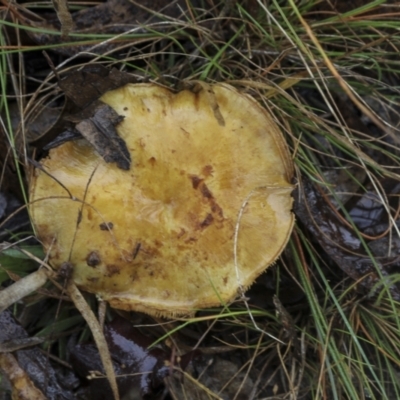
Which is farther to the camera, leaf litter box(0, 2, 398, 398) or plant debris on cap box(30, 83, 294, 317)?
leaf litter box(0, 2, 398, 398)

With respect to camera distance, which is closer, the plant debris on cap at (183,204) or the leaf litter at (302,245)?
the plant debris on cap at (183,204)

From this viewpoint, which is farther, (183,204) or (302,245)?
(302,245)

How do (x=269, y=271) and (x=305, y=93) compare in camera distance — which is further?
(x=305, y=93)

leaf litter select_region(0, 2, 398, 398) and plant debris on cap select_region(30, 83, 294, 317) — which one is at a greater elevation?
plant debris on cap select_region(30, 83, 294, 317)

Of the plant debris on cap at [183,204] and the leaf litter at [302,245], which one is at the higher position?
the plant debris on cap at [183,204]

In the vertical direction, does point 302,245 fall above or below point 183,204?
below

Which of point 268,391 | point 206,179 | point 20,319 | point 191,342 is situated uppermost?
point 206,179

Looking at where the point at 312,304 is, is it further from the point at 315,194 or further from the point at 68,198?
the point at 68,198

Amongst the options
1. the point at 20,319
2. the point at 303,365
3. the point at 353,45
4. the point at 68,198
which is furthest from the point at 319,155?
the point at 20,319
